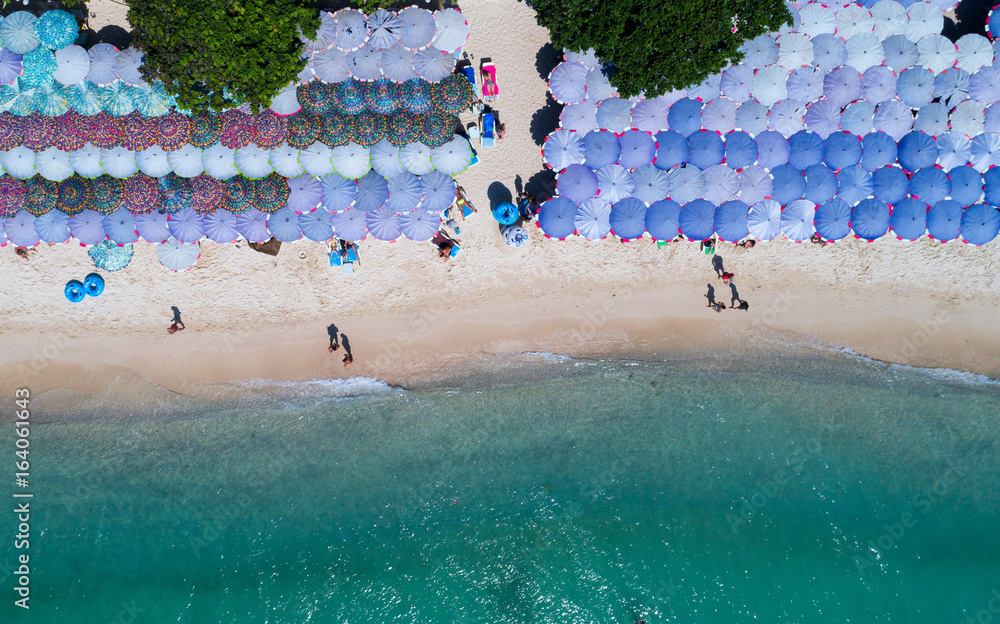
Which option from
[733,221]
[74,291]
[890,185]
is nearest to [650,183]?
[733,221]

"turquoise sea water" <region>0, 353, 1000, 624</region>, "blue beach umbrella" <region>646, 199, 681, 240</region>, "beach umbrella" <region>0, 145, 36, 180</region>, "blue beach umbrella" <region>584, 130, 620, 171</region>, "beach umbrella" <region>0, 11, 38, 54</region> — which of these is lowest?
"turquoise sea water" <region>0, 353, 1000, 624</region>

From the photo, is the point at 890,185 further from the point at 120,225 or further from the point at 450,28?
the point at 120,225

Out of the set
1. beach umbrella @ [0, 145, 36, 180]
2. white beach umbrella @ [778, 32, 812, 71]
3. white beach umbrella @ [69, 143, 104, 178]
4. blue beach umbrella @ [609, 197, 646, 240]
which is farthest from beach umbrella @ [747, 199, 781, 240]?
beach umbrella @ [0, 145, 36, 180]

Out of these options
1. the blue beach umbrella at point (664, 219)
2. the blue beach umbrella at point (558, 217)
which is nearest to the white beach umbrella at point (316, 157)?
the blue beach umbrella at point (558, 217)

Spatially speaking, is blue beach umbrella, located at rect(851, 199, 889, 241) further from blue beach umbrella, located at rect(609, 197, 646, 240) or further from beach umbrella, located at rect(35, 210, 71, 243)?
beach umbrella, located at rect(35, 210, 71, 243)

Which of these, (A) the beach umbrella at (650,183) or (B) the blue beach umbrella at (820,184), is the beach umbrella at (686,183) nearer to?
(A) the beach umbrella at (650,183)

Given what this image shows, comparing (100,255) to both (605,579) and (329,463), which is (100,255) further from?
(605,579)

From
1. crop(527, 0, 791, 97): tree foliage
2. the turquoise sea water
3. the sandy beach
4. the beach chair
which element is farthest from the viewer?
the turquoise sea water
